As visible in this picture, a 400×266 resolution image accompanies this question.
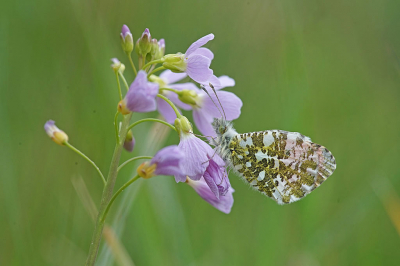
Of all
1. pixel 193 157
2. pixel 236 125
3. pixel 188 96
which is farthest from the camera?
pixel 236 125

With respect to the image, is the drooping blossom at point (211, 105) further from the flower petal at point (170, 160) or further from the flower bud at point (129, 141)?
the flower petal at point (170, 160)

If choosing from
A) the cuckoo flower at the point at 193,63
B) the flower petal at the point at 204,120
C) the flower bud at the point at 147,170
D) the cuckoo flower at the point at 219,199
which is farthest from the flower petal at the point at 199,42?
the cuckoo flower at the point at 219,199

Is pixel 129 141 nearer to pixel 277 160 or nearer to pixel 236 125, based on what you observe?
pixel 277 160

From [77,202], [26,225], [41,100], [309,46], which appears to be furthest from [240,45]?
[26,225]

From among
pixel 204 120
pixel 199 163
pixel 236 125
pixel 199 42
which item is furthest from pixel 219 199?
pixel 236 125

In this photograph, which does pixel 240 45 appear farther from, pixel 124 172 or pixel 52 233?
pixel 52 233

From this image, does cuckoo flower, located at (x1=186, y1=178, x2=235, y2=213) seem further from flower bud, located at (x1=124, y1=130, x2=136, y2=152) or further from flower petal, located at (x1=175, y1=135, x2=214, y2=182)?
flower bud, located at (x1=124, y1=130, x2=136, y2=152)

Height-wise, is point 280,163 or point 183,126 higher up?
point 183,126
